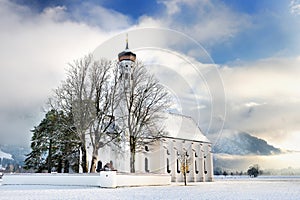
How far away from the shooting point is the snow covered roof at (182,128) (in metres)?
50.2

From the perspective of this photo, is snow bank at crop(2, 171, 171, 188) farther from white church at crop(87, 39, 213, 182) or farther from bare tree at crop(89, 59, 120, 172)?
white church at crop(87, 39, 213, 182)

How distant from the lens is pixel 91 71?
30.1 meters

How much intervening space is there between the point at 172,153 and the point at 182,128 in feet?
28.3

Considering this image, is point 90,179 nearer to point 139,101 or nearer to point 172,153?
point 139,101

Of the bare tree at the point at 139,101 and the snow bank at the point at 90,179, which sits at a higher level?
the bare tree at the point at 139,101

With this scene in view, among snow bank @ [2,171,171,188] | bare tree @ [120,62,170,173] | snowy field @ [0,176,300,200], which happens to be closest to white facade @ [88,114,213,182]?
bare tree @ [120,62,170,173]

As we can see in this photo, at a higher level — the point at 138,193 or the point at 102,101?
the point at 102,101

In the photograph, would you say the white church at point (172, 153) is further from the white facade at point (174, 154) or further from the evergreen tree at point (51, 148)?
the evergreen tree at point (51, 148)

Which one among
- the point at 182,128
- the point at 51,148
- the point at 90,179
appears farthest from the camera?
the point at 182,128

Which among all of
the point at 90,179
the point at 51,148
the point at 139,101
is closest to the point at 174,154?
the point at 139,101

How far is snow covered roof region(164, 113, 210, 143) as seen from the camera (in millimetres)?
50209

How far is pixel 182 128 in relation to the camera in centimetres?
5384

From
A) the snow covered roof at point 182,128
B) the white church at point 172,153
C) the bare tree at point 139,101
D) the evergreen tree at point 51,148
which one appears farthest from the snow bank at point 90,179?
the snow covered roof at point 182,128

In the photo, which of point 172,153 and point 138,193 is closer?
point 138,193
